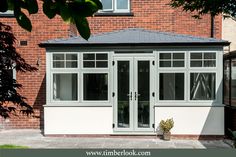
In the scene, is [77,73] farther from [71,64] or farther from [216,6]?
[216,6]

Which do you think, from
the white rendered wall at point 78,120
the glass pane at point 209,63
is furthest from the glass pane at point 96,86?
the glass pane at point 209,63

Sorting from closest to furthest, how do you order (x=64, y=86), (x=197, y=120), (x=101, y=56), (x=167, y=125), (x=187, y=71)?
(x=167, y=125) → (x=197, y=120) → (x=187, y=71) → (x=101, y=56) → (x=64, y=86)

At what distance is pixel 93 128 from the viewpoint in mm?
11609

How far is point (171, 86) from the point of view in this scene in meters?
11.7

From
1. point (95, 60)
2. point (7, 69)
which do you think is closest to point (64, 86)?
point (95, 60)

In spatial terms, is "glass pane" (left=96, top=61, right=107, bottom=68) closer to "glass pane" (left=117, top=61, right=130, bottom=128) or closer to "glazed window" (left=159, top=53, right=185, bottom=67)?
"glass pane" (left=117, top=61, right=130, bottom=128)

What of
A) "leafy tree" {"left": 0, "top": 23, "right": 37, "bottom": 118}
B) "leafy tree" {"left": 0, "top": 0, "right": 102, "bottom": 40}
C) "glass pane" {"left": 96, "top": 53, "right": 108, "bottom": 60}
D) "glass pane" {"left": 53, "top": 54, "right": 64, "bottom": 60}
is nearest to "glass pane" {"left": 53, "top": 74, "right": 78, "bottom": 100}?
"glass pane" {"left": 53, "top": 54, "right": 64, "bottom": 60}

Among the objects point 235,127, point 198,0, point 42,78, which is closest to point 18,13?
point 198,0

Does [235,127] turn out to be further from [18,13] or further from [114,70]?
[18,13]

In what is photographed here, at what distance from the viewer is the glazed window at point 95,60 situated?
1175cm

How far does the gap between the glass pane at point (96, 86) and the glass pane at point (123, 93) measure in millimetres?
459

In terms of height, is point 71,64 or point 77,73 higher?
point 71,64

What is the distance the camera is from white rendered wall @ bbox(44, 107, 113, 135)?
11.6m

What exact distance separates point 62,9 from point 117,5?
12843 millimetres
